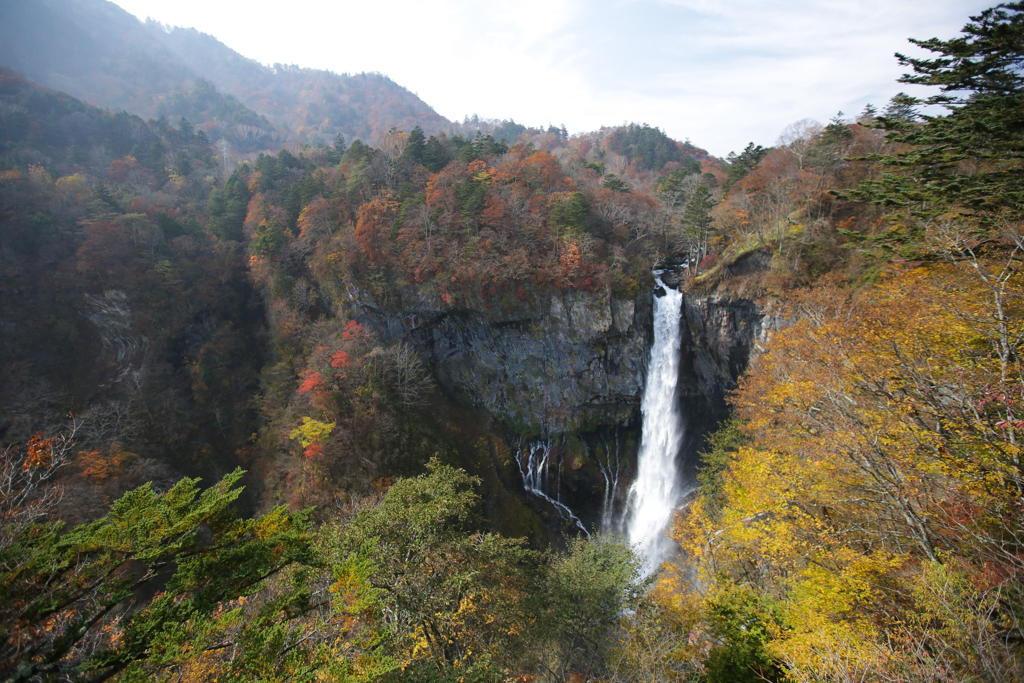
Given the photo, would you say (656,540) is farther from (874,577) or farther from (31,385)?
(31,385)

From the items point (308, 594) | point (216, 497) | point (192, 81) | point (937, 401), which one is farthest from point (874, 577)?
point (192, 81)

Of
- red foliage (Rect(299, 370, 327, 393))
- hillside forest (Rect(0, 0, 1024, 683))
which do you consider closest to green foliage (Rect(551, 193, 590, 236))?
hillside forest (Rect(0, 0, 1024, 683))

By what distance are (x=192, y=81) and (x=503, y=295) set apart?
82572mm

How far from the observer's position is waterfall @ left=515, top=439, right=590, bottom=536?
951 inches

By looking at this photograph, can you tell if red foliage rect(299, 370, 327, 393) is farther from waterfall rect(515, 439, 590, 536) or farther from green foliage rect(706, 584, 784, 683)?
green foliage rect(706, 584, 784, 683)

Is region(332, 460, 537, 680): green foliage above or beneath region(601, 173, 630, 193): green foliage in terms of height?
beneath

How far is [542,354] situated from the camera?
24.8m

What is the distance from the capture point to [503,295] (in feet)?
78.1

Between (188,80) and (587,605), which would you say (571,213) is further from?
(188,80)

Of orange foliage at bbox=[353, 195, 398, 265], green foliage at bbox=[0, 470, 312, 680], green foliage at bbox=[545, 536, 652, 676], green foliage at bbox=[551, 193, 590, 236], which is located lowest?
green foliage at bbox=[545, 536, 652, 676]

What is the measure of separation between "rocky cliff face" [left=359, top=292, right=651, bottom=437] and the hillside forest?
0.45 meters

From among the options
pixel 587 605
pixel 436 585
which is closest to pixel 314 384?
pixel 436 585

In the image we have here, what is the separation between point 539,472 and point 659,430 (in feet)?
26.9

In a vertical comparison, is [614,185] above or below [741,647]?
above
